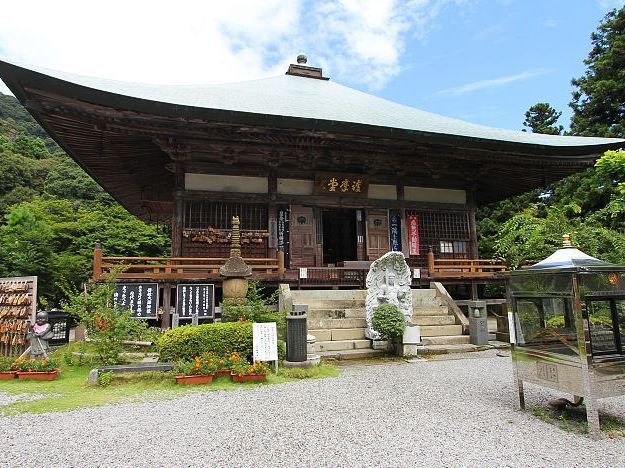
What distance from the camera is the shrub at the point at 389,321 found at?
8.15 meters

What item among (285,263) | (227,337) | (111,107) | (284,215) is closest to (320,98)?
(284,215)

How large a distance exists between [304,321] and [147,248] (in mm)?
21493

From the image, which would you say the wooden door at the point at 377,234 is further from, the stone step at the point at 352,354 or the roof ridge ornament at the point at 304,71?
the roof ridge ornament at the point at 304,71

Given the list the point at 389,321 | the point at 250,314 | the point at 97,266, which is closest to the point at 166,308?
the point at 97,266

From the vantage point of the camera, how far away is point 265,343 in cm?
675

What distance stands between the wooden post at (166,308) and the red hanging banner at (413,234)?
7.60 metres

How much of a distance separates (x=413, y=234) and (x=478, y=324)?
4.76 meters

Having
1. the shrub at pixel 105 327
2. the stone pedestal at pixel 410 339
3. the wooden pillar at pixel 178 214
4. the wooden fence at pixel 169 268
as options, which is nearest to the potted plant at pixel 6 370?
the shrub at pixel 105 327

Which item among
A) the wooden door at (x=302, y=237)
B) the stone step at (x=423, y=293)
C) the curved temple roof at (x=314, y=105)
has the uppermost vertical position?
the curved temple roof at (x=314, y=105)

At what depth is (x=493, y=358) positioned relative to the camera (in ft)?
27.0

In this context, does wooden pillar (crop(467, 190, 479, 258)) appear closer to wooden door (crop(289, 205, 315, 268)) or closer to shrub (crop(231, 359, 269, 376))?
wooden door (crop(289, 205, 315, 268))

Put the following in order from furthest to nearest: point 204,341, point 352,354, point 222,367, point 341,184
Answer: point 341,184, point 352,354, point 204,341, point 222,367

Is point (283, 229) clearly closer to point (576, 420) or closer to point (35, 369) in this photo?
point (35, 369)

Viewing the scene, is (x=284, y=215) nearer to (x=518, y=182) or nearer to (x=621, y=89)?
(x=518, y=182)
